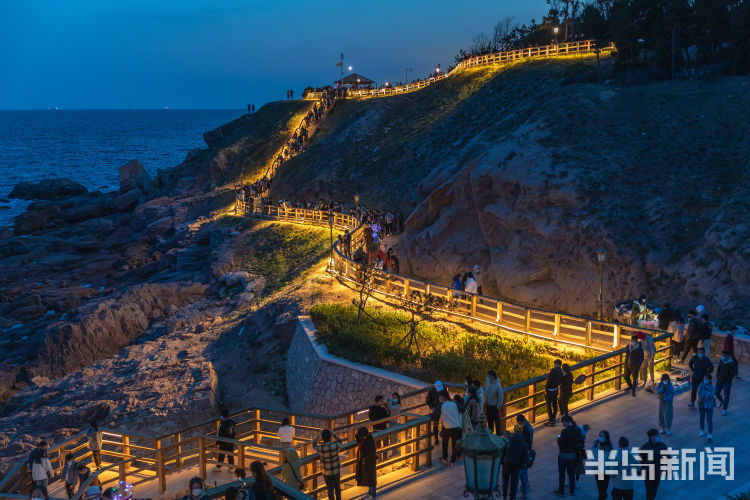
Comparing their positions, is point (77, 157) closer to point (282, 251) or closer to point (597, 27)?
point (282, 251)

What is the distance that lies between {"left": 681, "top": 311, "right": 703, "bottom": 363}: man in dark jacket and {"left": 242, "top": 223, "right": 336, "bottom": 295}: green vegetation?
20.3 m

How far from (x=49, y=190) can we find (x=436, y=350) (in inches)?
2952

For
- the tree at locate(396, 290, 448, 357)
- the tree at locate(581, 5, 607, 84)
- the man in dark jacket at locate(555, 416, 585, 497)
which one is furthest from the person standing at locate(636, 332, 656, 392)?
the tree at locate(581, 5, 607, 84)

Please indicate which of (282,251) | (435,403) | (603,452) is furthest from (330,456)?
(282,251)

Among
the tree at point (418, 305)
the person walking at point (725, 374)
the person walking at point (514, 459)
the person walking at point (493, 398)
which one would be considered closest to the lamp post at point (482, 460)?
the person walking at point (514, 459)

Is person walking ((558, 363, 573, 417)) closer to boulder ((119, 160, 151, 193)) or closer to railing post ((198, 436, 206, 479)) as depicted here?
railing post ((198, 436, 206, 479))

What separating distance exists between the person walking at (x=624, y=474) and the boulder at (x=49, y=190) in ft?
265

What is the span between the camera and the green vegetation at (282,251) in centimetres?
3443

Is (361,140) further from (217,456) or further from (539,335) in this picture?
(217,456)

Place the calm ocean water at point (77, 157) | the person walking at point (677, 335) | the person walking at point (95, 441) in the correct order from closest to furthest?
the person walking at point (95, 441)
the person walking at point (677, 335)
the calm ocean water at point (77, 157)

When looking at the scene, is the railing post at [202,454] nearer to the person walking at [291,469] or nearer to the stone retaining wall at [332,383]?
the person walking at [291,469]

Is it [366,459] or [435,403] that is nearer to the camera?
[366,459]

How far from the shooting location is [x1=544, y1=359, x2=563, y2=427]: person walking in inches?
529

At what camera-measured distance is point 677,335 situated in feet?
55.7
